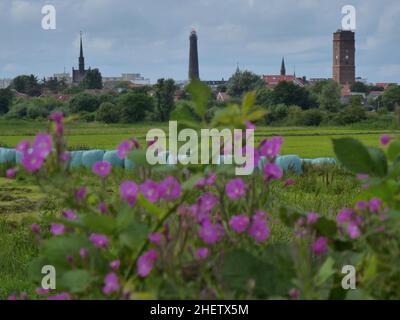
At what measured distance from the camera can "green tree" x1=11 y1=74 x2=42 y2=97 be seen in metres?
49.2

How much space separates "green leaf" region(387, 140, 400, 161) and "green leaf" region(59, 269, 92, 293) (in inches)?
30.3

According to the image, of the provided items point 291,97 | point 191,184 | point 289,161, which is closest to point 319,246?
point 191,184

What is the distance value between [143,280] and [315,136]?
23.5 meters

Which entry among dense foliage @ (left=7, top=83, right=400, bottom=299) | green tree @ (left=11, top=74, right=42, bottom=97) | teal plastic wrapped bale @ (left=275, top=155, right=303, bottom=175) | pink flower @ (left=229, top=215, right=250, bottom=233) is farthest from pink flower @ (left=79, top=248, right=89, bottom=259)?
green tree @ (left=11, top=74, right=42, bottom=97)

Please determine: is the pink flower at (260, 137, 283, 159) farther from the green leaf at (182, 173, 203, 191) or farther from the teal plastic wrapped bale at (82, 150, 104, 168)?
the teal plastic wrapped bale at (82, 150, 104, 168)

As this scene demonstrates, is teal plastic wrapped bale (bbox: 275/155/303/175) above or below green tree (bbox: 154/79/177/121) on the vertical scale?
below

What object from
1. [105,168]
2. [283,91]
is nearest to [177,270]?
[105,168]

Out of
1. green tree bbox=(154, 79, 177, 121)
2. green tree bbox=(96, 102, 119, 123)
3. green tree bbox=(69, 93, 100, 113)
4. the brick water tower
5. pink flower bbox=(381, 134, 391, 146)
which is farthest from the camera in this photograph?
the brick water tower

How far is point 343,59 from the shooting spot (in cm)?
10062

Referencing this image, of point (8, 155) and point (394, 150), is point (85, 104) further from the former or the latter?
point (394, 150)

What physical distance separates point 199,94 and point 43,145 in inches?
15.1

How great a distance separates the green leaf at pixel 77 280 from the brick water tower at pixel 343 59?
96.6 metres

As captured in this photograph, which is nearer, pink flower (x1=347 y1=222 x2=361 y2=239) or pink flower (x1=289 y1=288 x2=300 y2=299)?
pink flower (x1=289 y1=288 x2=300 y2=299)

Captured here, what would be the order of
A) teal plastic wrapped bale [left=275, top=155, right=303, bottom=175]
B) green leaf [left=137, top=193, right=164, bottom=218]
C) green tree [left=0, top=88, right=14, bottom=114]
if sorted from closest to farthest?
green leaf [left=137, top=193, right=164, bottom=218] < teal plastic wrapped bale [left=275, top=155, right=303, bottom=175] < green tree [left=0, top=88, right=14, bottom=114]
